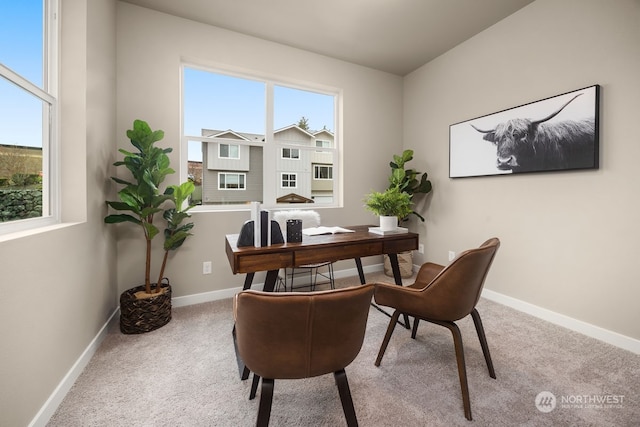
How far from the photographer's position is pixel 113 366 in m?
1.70

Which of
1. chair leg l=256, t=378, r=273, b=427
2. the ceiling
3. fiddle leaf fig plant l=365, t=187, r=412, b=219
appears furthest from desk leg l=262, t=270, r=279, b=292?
the ceiling

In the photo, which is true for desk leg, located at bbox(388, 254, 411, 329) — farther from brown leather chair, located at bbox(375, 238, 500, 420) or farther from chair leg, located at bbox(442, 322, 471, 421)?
chair leg, located at bbox(442, 322, 471, 421)

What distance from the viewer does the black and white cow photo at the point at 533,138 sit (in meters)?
2.07

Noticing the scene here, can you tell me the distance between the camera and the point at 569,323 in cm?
221

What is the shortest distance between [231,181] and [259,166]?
1.22 ft

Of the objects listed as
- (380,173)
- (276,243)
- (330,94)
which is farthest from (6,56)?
(380,173)

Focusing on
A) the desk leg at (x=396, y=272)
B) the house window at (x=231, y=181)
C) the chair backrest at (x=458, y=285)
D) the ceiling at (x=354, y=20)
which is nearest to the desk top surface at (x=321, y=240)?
the desk leg at (x=396, y=272)

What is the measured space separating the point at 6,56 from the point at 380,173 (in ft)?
11.4

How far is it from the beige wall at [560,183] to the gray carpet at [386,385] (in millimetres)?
498

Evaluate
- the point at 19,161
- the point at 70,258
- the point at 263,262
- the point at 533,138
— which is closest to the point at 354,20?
the point at 533,138

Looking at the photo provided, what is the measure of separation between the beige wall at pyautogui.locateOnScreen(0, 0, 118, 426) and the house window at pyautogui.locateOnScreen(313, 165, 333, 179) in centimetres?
210

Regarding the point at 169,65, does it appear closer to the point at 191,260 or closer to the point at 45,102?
the point at 45,102

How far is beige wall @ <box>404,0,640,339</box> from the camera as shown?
6.27ft

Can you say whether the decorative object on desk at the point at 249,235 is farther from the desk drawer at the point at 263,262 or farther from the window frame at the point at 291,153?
→ the window frame at the point at 291,153
